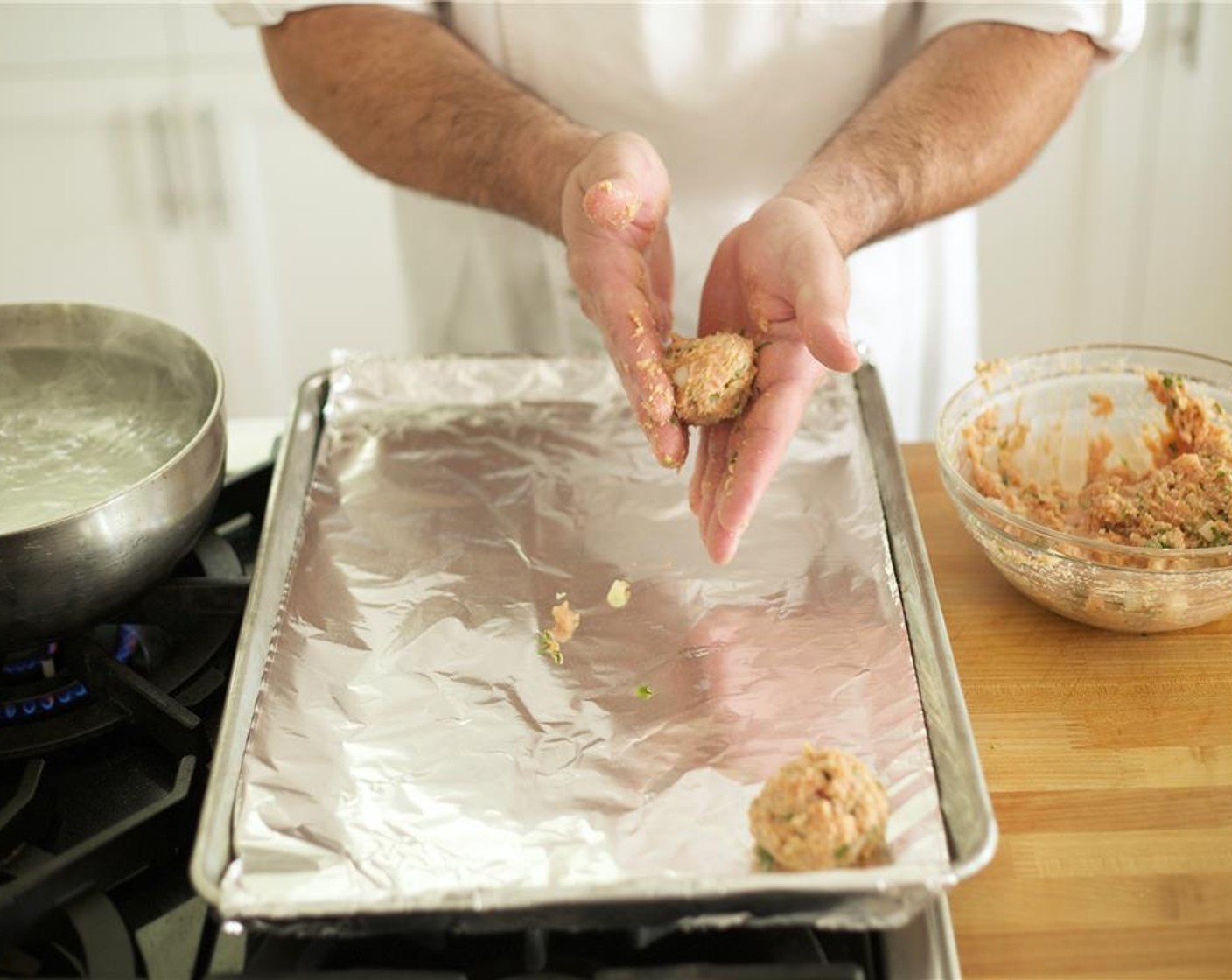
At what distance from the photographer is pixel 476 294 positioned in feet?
5.36

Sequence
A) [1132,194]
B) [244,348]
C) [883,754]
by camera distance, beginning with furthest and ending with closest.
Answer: [244,348]
[1132,194]
[883,754]

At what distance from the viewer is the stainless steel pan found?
2.83ft

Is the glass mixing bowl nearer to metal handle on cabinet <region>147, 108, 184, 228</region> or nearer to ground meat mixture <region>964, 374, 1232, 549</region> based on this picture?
ground meat mixture <region>964, 374, 1232, 549</region>

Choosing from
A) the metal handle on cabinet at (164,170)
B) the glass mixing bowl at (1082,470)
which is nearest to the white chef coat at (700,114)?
the glass mixing bowl at (1082,470)

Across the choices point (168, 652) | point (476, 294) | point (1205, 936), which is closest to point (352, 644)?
point (168, 652)

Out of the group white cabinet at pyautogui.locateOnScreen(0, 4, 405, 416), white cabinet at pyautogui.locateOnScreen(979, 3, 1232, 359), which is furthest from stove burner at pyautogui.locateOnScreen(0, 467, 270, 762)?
white cabinet at pyautogui.locateOnScreen(979, 3, 1232, 359)

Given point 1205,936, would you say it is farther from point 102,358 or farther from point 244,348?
point 244,348

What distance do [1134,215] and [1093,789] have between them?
1844 mm

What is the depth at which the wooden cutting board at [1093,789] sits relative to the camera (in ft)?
2.54

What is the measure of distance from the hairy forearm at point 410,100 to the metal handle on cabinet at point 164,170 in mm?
970

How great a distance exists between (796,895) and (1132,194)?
2071mm

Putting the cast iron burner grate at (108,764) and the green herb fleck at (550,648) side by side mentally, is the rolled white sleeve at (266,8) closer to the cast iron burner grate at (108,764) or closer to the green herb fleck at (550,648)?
the cast iron burner grate at (108,764)

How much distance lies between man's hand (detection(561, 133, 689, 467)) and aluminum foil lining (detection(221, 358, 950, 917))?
0.14m

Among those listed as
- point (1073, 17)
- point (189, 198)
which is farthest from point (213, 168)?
point (1073, 17)
